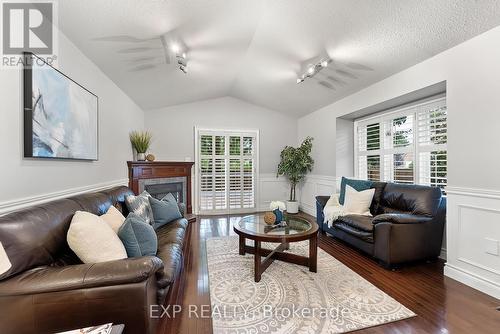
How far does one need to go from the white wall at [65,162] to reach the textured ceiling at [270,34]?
0.20 metres

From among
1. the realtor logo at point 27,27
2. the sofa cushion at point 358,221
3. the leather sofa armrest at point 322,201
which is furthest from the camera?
the leather sofa armrest at point 322,201

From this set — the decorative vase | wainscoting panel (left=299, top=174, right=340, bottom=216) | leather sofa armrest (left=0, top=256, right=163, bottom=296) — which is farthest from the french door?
leather sofa armrest (left=0, top=256, right=163, bottom=296)

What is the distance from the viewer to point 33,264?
1241mm

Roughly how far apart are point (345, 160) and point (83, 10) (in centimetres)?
427

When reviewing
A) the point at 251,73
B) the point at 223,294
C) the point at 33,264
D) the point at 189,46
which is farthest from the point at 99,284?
the point at 251,73

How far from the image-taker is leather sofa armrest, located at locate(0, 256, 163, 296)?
1.09 metres

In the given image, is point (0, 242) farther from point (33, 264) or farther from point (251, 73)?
point (251, 73)

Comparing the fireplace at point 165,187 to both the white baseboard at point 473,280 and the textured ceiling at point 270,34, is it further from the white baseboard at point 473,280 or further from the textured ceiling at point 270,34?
the white baseboard at point 473,280

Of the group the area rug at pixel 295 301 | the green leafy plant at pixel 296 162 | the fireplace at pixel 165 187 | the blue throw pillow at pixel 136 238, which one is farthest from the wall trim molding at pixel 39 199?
the green leafy plant at pixel 296 162

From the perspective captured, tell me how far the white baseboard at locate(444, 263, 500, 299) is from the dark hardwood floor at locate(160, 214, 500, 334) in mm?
59

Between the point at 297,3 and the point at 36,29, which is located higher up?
the point at 297,3

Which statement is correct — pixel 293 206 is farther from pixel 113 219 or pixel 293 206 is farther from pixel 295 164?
pixel 113 219

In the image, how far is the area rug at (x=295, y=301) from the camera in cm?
166

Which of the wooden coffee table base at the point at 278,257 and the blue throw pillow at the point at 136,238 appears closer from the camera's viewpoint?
the blue throw pillow at the point at 136,238
